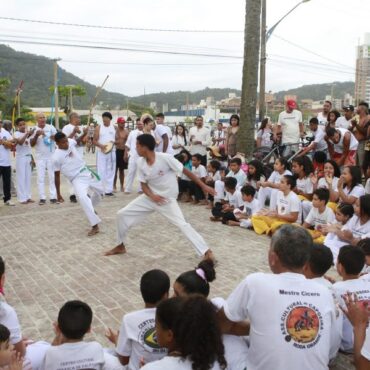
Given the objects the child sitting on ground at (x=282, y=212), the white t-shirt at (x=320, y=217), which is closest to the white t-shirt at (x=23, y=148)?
the child sitting on ground at (x=282, y=212)

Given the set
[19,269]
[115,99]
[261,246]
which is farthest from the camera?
[115,99]

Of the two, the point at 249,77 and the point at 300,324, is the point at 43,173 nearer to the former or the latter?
the point at 249,77

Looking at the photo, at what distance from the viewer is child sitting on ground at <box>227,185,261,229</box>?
7.89 metres

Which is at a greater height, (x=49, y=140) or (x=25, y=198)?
(x=49, y=140)

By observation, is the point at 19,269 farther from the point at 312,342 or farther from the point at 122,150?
the point at 122,150

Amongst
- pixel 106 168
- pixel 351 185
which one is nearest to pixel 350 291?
pixel 351 185

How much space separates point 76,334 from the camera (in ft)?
9.06

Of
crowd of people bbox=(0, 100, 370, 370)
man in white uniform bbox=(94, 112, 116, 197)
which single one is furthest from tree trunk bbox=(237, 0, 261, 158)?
man in white uniform bbox=(94, 112, 116, 197)

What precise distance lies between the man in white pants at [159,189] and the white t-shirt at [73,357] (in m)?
3.05

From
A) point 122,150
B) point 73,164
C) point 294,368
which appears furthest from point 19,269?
point 122,150

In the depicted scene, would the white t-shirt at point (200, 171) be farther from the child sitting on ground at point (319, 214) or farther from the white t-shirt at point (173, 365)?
the white t-shirt at point (173, 365)

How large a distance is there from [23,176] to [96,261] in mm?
4798

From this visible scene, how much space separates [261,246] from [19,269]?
3415 mm

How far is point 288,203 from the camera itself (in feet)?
23.6
